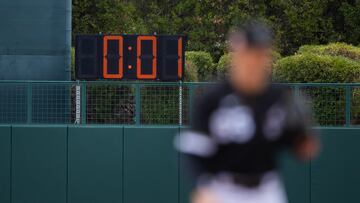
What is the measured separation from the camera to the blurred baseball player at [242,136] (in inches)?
192

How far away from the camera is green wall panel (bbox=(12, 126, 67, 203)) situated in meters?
13.5

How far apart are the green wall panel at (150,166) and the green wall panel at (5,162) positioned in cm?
183

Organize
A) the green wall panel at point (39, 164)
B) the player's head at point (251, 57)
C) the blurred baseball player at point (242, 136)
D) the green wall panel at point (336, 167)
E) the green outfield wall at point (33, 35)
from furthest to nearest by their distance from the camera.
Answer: the green outfield wall at point (33, 35) < the green wall panel at point (39, 164) < the green wall panel at point (336, 167) < the blurred baseball player at point (242, 136) < the player's head at point (251, 57)

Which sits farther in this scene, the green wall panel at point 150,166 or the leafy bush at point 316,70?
the leafy bush at point 316,70

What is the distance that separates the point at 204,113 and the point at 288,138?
526 millimetres

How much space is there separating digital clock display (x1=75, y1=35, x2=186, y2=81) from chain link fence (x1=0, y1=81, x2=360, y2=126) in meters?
0.21

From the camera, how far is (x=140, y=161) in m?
13.5

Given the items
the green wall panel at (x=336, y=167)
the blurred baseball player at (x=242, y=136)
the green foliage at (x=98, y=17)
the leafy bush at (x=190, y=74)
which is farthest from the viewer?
the green foliage at (x=98, y=17)

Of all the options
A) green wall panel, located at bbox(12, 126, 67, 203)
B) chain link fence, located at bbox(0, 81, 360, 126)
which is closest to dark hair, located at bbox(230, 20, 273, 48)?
chain link fence, located at bbox(0, 81, 360, 126)

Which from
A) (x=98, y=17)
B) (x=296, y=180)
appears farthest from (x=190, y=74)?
(x=98, y=17)

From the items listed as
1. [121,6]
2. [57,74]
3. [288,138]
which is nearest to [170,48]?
[57,74]

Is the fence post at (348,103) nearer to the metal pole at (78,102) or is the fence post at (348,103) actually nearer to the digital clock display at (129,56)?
the digital clock display at (129,56)

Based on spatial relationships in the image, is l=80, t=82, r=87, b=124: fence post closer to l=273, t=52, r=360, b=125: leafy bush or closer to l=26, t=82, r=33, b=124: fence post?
l=26, t=82, r=33, b=124: fence post

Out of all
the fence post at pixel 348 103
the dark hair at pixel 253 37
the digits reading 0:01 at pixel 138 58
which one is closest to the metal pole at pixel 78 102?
the digits reading 0:01 at pixel 138 58
